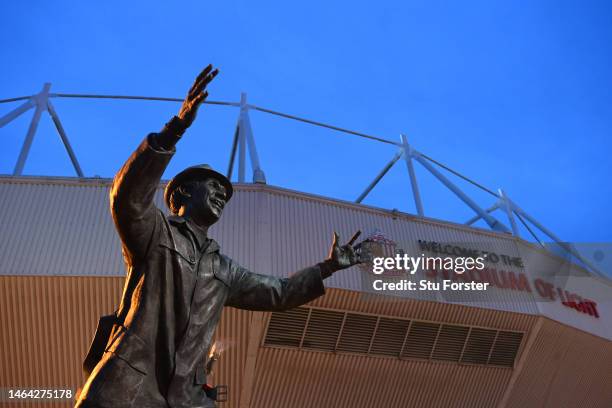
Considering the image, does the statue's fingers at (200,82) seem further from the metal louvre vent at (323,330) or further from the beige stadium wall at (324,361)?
the metal louvre vent at (323,330)

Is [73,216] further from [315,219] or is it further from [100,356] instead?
[100,356]

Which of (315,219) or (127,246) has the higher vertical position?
(315,219)

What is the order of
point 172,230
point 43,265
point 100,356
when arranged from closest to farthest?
point 100,356, point 172,230, point 43,265

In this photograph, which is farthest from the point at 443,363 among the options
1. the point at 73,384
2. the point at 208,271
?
the point at 208,271

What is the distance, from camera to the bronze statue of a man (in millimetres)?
3248

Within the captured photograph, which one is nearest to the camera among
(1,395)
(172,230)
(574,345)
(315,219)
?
(172,230)

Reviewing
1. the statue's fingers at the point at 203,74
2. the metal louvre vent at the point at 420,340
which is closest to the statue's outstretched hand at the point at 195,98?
the statue's fingers at the point at 203,74

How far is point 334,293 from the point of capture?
1408 centimetres

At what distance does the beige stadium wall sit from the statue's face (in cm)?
947

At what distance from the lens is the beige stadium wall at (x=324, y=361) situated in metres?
13.2

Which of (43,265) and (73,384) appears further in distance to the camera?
(73,384)

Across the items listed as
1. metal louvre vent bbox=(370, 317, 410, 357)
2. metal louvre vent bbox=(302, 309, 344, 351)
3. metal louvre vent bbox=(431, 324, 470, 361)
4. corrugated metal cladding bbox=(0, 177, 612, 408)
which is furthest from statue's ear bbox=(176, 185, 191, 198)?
metal louvre vent bbox=(431, 324, 470, 361)

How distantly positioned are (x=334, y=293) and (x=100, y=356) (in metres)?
10.8

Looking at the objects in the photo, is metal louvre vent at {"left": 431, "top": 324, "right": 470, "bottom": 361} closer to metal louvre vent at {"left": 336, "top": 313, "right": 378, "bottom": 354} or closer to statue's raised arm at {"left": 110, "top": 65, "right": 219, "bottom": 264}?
metal louvre vent at {"left": 336, "top": 313, "right": 378, "bottom": 354}
